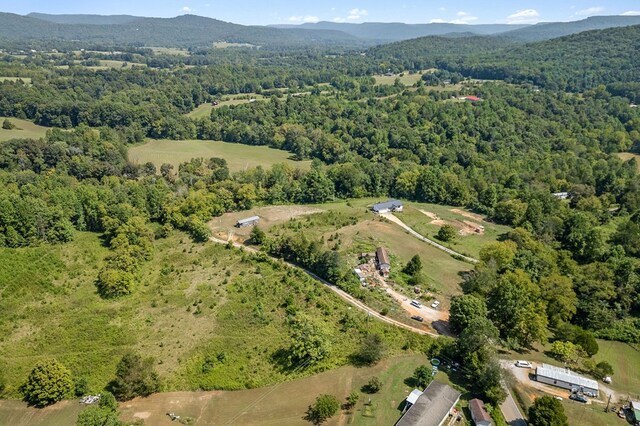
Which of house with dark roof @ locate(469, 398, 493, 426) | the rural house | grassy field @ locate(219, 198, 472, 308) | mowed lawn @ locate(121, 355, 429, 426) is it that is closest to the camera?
house with dark roof @ locate(469, 398, 493, 426)

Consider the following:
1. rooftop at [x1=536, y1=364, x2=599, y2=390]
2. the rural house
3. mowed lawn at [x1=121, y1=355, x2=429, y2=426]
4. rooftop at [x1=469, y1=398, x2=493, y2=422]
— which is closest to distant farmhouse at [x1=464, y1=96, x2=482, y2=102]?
the rural house

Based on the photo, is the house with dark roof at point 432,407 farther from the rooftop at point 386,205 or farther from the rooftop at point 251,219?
the rooftop at point 386,205

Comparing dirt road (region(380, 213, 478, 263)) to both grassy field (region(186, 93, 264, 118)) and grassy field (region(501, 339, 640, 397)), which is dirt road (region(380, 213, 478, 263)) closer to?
grassy field (region(501, 339, 640, 397))

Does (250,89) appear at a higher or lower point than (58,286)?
higher

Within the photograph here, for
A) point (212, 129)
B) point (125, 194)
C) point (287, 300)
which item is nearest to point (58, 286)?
point (125, 194)

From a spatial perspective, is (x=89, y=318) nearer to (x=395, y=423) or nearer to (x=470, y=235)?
(x=395, y=423)

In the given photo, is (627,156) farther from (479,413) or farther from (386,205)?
(479,413)
